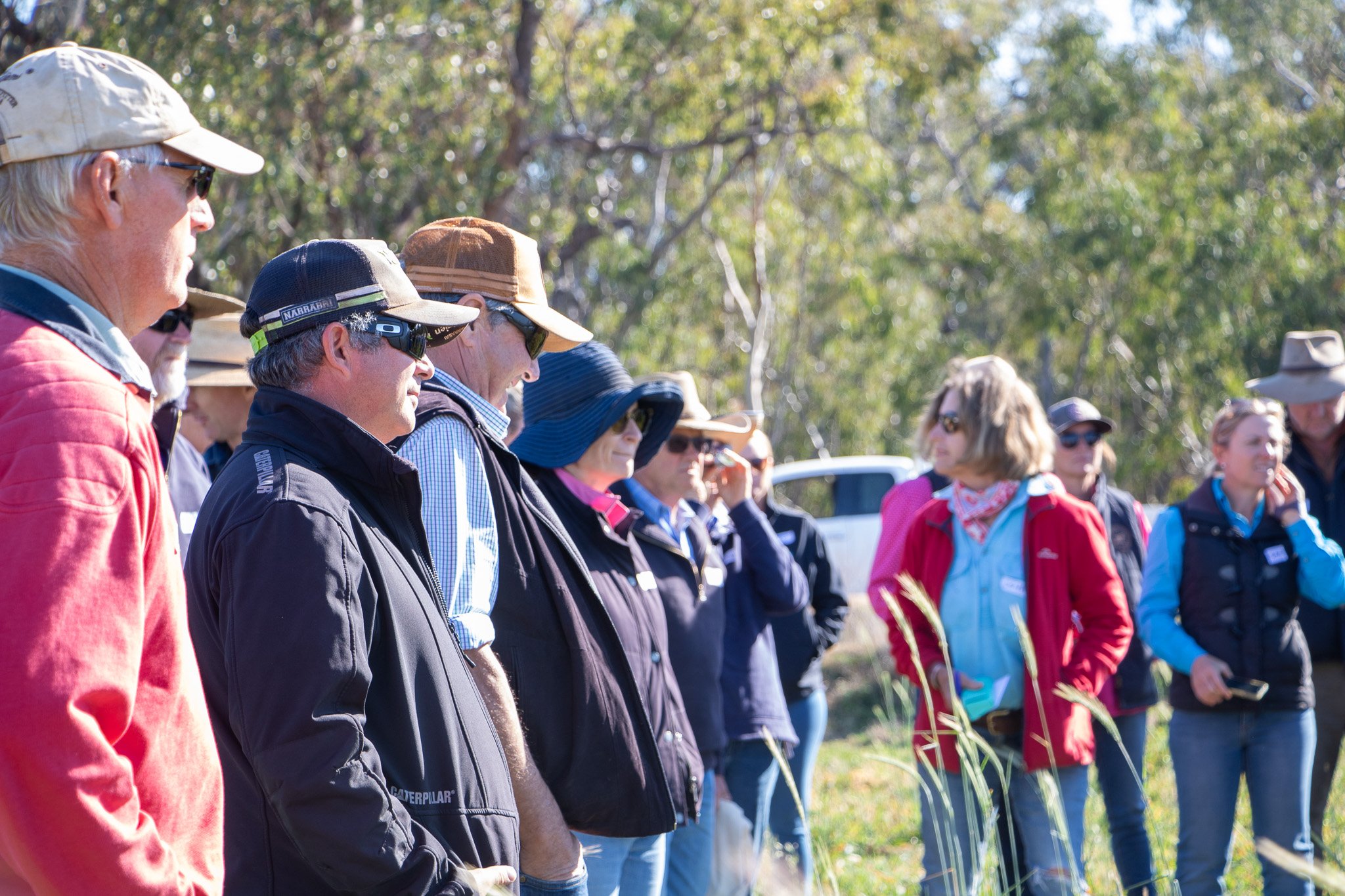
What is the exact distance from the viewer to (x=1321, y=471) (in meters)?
5.05

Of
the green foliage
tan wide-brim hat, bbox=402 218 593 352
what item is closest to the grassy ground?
tan wide-brim hat, bbox=402 218 593 352

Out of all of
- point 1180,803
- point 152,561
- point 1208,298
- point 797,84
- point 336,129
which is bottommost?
point 1180,803

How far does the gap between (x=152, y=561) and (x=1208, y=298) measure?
698 inches

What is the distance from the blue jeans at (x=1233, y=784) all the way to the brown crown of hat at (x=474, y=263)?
2.86 metres

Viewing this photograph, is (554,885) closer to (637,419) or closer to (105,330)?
(105,330)

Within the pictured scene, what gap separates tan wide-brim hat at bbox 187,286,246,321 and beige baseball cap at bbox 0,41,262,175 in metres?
2.69

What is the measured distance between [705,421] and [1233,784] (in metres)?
2.10

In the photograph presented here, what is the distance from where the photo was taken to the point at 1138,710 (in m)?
4.91

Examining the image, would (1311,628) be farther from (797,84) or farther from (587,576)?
(797,84)

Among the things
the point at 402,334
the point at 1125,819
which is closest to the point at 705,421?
the point at 1125,819

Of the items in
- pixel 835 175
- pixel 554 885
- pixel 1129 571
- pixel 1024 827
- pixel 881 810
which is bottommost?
pixel 881 810

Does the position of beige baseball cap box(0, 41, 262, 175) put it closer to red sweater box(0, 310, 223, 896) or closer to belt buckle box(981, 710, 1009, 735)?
red sweater box(0, 310, 223, 896)

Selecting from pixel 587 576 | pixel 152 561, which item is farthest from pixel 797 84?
pixel 152 561

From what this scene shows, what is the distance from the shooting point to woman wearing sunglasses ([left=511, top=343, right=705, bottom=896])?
9.71 ft
